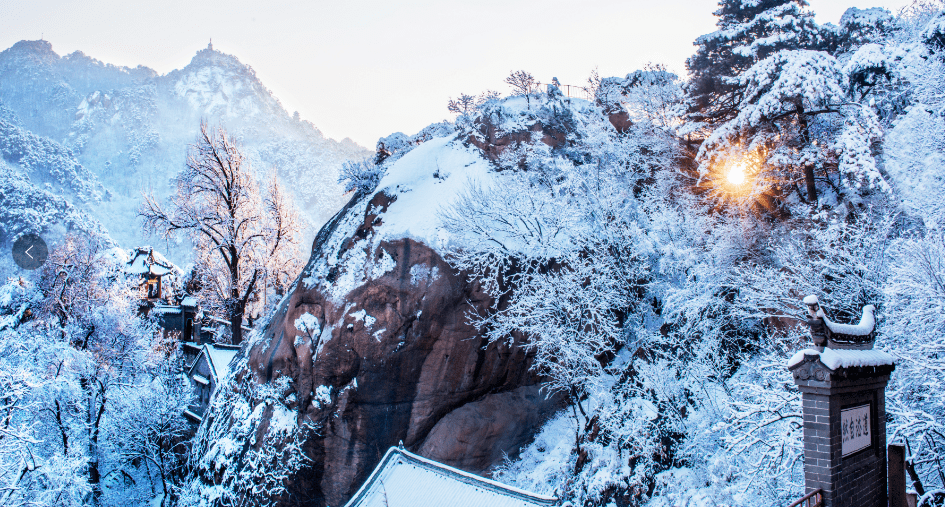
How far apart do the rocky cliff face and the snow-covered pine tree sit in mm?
11735

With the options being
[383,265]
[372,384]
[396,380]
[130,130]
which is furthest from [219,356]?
[130,130]

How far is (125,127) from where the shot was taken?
5674 inches

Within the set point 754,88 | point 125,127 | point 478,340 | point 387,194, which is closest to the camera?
point 754,88

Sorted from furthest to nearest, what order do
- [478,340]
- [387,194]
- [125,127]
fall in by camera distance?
1. [125,127]
2. [387,194]
3. [478,340]

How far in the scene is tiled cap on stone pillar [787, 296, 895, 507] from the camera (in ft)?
19.4

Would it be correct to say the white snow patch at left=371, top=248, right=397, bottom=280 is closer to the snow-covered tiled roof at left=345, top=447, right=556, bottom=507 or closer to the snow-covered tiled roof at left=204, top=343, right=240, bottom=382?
the snow-covered tiled roof at left=345, top=447, right=556, bottom=507

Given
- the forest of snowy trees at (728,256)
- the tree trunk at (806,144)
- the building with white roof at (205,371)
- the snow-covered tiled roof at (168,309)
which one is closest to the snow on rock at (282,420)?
the forest of snowy trees at (728,256)

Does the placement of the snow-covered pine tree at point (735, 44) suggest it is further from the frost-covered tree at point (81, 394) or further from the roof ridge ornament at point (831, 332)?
the frost-covered tree at point (81, 394)

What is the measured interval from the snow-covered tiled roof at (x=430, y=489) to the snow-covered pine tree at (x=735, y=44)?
51.8 feet

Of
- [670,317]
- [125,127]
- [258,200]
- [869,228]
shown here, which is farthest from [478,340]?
[125,127]

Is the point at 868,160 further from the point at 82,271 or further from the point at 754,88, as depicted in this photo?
the point at 82,271

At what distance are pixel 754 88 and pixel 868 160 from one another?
4407 mm

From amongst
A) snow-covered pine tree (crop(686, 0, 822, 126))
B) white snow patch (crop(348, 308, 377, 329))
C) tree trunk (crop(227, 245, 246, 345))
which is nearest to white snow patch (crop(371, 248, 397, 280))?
white snow patch (crop(348, 308, 377, 329))

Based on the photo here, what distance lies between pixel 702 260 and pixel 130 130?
553 ft
